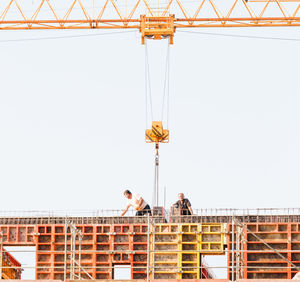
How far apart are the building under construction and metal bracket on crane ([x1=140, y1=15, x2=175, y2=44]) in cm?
2089

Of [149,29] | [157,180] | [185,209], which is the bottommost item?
[185,209]

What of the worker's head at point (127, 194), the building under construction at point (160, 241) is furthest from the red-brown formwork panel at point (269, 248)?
the worker's head at point (127, 194)

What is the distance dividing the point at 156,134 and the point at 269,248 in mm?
16905

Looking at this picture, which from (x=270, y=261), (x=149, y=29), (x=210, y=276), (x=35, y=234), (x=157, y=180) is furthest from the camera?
(x=149, y=29)

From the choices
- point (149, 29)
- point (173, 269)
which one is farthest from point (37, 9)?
point (173, 269)

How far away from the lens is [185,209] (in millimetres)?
42000

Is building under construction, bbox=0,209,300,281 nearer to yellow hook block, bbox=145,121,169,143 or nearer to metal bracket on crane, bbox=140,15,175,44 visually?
yellow hook block, bbox=145,121,169,143

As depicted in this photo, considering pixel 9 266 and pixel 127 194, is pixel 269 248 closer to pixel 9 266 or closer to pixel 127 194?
pixel 127 194

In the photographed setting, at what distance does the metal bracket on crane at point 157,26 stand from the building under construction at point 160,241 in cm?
2089

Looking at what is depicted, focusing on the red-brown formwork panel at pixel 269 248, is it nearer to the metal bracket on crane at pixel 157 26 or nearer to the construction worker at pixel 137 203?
the construction worker at pixel 137 203

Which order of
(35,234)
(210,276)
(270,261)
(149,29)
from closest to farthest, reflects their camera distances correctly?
(270,261) < (35,234) < (210,276) < (149,29)

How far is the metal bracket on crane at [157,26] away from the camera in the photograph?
6106 centimetres

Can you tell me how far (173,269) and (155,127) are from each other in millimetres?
16180

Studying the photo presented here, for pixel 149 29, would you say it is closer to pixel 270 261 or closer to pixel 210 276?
pixel 210 276
